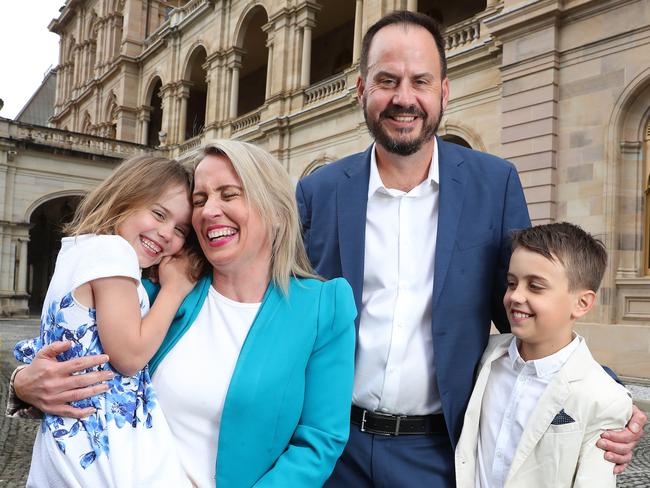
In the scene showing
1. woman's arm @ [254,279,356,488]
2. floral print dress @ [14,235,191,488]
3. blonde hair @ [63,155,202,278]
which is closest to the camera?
floral print dress @ [14,235,191,488]

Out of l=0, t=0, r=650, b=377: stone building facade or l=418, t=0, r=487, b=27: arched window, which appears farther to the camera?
l=418, t=0, r=487, b=27: arched window

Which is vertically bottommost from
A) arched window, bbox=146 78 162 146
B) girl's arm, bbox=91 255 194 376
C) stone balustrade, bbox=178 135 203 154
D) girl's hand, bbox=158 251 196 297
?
girl's arm, bbox=91 255 194 376

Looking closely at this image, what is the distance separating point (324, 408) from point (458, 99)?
466 inches

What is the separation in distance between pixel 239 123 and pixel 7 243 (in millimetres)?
10410

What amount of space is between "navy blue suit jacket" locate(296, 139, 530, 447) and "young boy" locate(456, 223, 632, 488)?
0.10m

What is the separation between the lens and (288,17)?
1825cm

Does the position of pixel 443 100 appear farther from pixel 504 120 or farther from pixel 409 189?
pixel 504 120

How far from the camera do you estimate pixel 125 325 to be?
1628mm

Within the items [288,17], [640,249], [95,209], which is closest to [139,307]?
[95,209]

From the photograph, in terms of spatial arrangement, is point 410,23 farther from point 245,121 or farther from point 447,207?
point 245,121

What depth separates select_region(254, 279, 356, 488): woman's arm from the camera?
168cm

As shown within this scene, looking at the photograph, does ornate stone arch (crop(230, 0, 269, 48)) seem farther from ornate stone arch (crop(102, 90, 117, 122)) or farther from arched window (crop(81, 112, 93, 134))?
arched window (crop(81, 112, 93, 134))

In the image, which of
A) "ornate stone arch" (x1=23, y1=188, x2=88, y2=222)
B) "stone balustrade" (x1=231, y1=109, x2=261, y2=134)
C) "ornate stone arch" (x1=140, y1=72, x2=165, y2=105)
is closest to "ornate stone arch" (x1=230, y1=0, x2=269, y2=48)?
"stone balustrade" (x1=231, y1=109, x2=261, y2=134)

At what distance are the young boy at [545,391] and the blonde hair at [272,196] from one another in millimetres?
721
